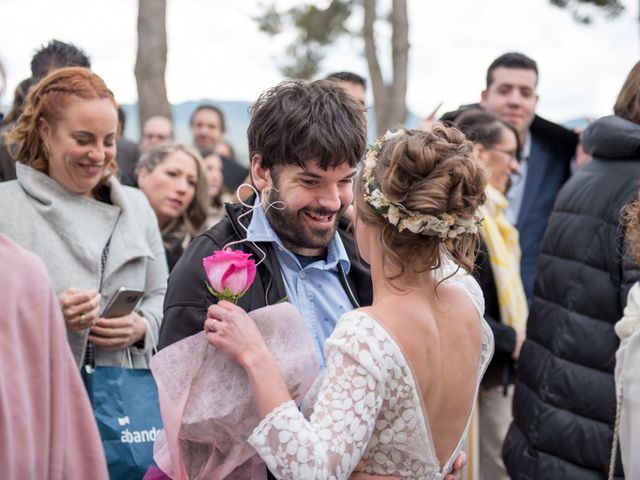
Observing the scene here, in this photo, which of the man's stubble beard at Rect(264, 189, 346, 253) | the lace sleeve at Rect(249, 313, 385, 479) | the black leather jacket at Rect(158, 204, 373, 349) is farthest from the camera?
the man's stubble beard at Rect(264, 189, 346, 253)

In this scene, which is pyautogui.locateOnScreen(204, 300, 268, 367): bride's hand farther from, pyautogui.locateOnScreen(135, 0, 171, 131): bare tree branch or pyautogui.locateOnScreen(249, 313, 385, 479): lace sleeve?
pyautogui.locateOnScreen(135, 0, 171, 131): bare tree branch

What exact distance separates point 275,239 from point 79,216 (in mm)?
1193

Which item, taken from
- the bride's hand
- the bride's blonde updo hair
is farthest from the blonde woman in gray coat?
the bride's blonde updo hair

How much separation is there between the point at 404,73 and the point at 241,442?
483 inches

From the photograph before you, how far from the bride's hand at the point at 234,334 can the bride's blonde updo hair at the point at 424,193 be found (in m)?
0.36

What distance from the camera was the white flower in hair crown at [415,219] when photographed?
2111 millimetres

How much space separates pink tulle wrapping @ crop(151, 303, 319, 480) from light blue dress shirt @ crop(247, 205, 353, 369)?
0.20 metres

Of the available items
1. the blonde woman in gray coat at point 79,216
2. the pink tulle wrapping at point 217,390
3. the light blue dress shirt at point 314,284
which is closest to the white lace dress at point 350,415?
the pink tulle wrapping at point 217,390

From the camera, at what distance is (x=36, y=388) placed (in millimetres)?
1720

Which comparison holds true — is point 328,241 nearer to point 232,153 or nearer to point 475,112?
point 475,112

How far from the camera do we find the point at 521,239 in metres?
5.18

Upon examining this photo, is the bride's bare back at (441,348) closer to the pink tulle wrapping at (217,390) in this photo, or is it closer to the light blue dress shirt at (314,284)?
the pink tulle wrapping at (217,390)

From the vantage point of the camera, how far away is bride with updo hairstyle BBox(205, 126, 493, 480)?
2006mm

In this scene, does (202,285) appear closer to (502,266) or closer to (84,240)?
(84,240)
